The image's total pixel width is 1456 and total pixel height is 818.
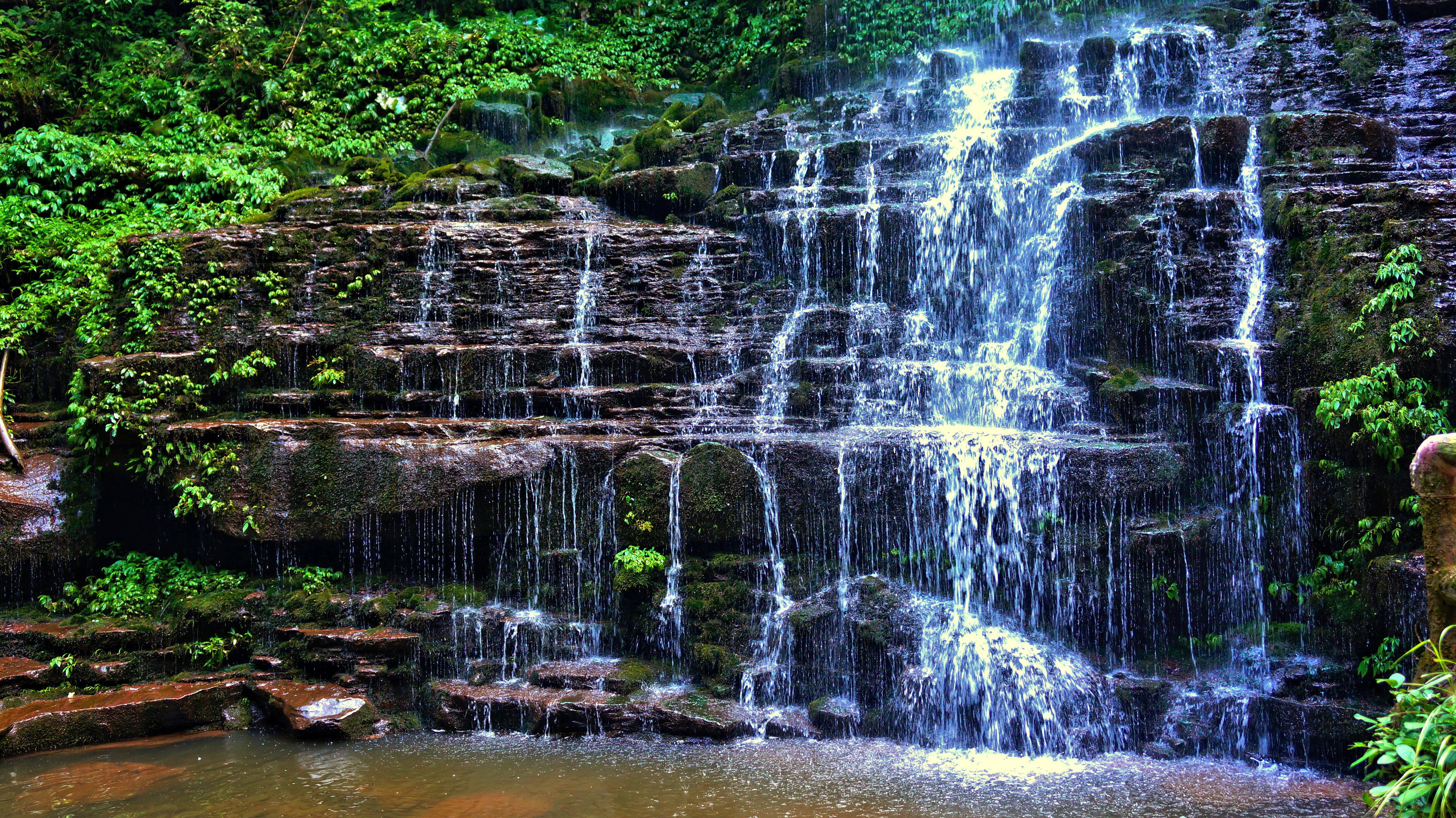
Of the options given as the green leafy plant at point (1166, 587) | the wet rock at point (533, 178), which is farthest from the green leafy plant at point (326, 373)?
the green leafy plant at point (1166, 587)

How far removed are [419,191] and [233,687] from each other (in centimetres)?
828

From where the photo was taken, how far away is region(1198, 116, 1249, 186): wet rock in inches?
465

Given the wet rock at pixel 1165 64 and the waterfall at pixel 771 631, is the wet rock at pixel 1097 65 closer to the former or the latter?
the wet rock at pixel 1165 64

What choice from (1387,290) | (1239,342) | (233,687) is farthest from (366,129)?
(1387,290)

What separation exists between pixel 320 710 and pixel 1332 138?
1396cm

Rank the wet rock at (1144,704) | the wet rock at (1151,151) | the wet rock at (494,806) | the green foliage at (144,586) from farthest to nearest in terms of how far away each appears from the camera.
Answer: the wet rock at (1151,151), the green foliage at (144,586), the wet rock at (1144,704), the wet rock at (494,806)

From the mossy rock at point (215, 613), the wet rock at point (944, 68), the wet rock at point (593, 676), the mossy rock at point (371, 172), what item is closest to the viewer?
the wet rock at point (593, 676)

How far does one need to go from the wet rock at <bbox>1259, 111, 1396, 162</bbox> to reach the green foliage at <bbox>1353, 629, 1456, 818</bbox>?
9237 mm

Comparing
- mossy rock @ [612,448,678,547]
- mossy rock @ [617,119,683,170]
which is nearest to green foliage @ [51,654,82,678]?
mossy rock @ [612,448,678,547]

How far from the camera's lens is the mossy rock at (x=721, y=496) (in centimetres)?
941

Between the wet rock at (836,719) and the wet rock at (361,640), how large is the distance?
13.9ft

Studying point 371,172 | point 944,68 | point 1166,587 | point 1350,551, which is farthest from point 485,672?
point 944,68

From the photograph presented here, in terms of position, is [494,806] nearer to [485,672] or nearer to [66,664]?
[485,672]

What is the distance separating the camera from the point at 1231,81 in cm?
1460
